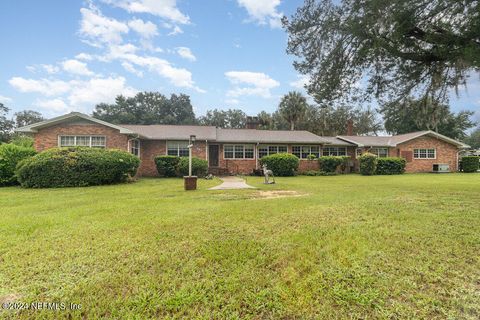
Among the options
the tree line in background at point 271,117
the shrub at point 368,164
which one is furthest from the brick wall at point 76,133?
the shrub at point 368,164

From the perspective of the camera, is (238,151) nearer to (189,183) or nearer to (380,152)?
(189,183)

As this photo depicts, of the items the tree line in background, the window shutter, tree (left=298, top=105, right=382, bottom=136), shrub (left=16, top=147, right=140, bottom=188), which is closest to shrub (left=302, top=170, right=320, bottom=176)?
the tree line in background

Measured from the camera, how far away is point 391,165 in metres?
20.6

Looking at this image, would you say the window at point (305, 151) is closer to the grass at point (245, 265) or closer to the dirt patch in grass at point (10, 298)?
the grass at point (245, 265)

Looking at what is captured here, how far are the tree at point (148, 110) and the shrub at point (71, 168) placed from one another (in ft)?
121

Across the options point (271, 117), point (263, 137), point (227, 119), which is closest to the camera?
point (263, 137)

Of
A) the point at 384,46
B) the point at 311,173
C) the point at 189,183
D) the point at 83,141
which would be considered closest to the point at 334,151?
the point at 311,173

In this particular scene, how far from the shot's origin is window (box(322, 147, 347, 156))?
71.2 feet

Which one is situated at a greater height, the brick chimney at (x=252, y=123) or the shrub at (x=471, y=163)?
the brick chimney at (x=252, y=123)

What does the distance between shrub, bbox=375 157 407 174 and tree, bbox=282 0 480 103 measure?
11.6 metres

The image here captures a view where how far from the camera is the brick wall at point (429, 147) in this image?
2273cm

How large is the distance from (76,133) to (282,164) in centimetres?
1379

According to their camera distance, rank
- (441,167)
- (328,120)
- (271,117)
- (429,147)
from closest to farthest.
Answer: (441,167)
(429,147)
(328,120)
(271,117)

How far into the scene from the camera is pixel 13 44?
11.2 m
